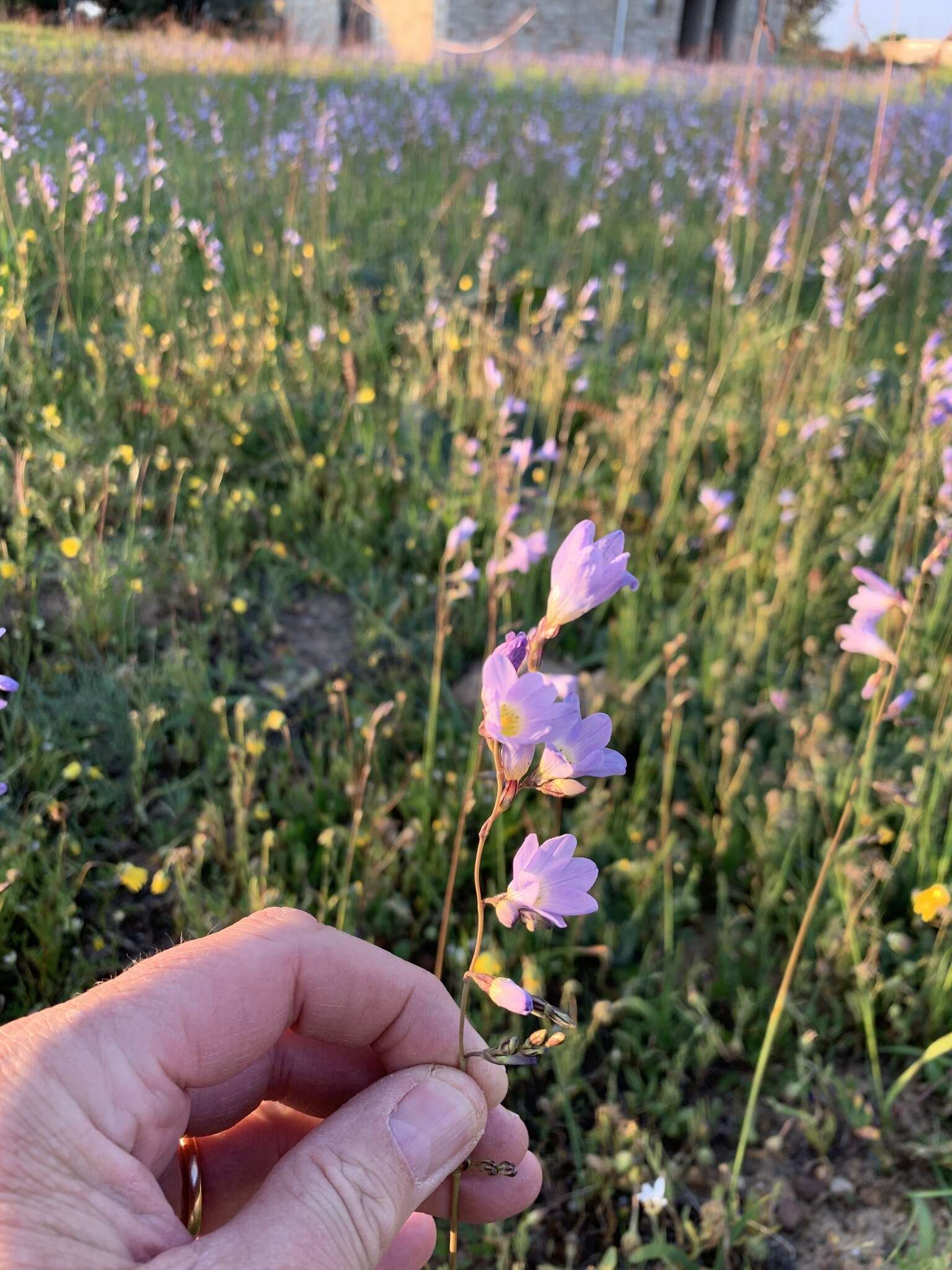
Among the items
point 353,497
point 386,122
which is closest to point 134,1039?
point 353,497

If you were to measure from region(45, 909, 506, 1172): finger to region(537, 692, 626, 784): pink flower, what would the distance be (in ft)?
1.56

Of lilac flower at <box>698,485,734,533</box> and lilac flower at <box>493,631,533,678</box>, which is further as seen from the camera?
lilac flower at <box>698,485,734,533</box>

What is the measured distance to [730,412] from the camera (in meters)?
3.50

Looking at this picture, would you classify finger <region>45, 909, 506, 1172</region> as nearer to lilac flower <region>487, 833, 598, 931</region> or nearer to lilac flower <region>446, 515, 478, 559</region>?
lilac flower <region>487, 833, 598, 931</region>

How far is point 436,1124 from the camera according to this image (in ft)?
3.12

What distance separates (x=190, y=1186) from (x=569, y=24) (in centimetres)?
2407

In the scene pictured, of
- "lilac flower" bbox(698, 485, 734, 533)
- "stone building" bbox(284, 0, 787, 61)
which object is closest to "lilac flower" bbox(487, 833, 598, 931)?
"lilac flower" bbox(698, 485, 734, 533)

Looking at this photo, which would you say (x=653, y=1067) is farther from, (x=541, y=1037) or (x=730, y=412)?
(x=730, y=412)

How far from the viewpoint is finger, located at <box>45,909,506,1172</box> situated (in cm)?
85

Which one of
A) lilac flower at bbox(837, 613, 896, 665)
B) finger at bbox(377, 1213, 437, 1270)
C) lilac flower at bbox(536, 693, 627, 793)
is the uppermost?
lilac flower at bbox(536, 693, 627, 793)

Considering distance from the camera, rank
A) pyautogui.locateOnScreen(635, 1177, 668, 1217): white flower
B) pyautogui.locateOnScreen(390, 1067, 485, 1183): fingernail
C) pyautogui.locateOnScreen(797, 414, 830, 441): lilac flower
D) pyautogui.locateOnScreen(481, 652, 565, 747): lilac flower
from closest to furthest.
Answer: pyautogui.locateOnScreen(481, 652, 565, 747): lilac flower → pyautogui.locateOnScreen(390, 1067, 485, 1183): fingernail → pyautogui.locateOnScreen(635, 1177, 668, 1217): white flower → pyautogui.locateOnScreen(797, 414, 830, 441): lilac flower

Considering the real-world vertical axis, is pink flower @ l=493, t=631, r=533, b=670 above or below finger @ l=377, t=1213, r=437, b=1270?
above

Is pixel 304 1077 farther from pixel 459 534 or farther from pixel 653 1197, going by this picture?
pixel 459 534

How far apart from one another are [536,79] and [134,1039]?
43.0 feet
